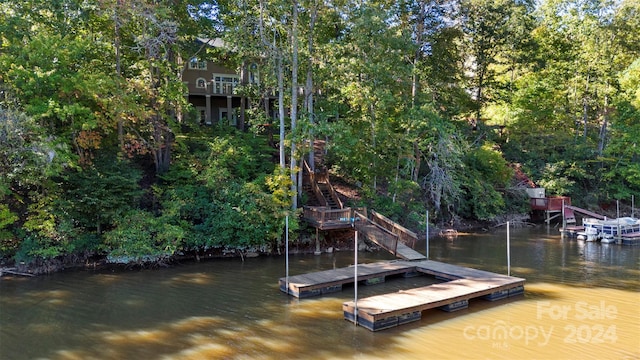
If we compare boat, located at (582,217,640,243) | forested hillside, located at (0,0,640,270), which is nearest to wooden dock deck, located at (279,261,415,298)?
forested hillside, located at (0,0,640,270)

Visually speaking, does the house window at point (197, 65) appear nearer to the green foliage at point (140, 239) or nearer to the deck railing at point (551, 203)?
the green foliage at point (140, 239)

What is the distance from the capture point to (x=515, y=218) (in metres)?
27.0

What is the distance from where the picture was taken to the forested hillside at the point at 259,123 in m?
14.9

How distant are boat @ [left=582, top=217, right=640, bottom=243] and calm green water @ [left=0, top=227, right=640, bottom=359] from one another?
20.2 ft

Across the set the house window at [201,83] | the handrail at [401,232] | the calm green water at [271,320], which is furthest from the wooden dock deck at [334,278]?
the house window at [201,83]

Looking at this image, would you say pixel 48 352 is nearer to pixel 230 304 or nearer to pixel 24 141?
pixel 230 304

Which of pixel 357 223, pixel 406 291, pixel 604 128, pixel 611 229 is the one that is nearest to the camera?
pixel 406 291

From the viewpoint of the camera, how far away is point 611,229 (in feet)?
70.0

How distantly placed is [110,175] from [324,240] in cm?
899

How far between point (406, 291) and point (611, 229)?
1570 cm

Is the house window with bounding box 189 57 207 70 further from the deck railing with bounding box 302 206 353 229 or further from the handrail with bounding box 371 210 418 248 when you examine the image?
the handrail with bounding box 371 210 418 248

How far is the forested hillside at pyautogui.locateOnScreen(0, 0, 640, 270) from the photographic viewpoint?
48.7 feet

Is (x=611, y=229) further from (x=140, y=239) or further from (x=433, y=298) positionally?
(x=140, y=239)

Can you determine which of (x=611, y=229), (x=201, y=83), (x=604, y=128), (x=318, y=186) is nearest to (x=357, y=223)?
(x=318, y=186)
